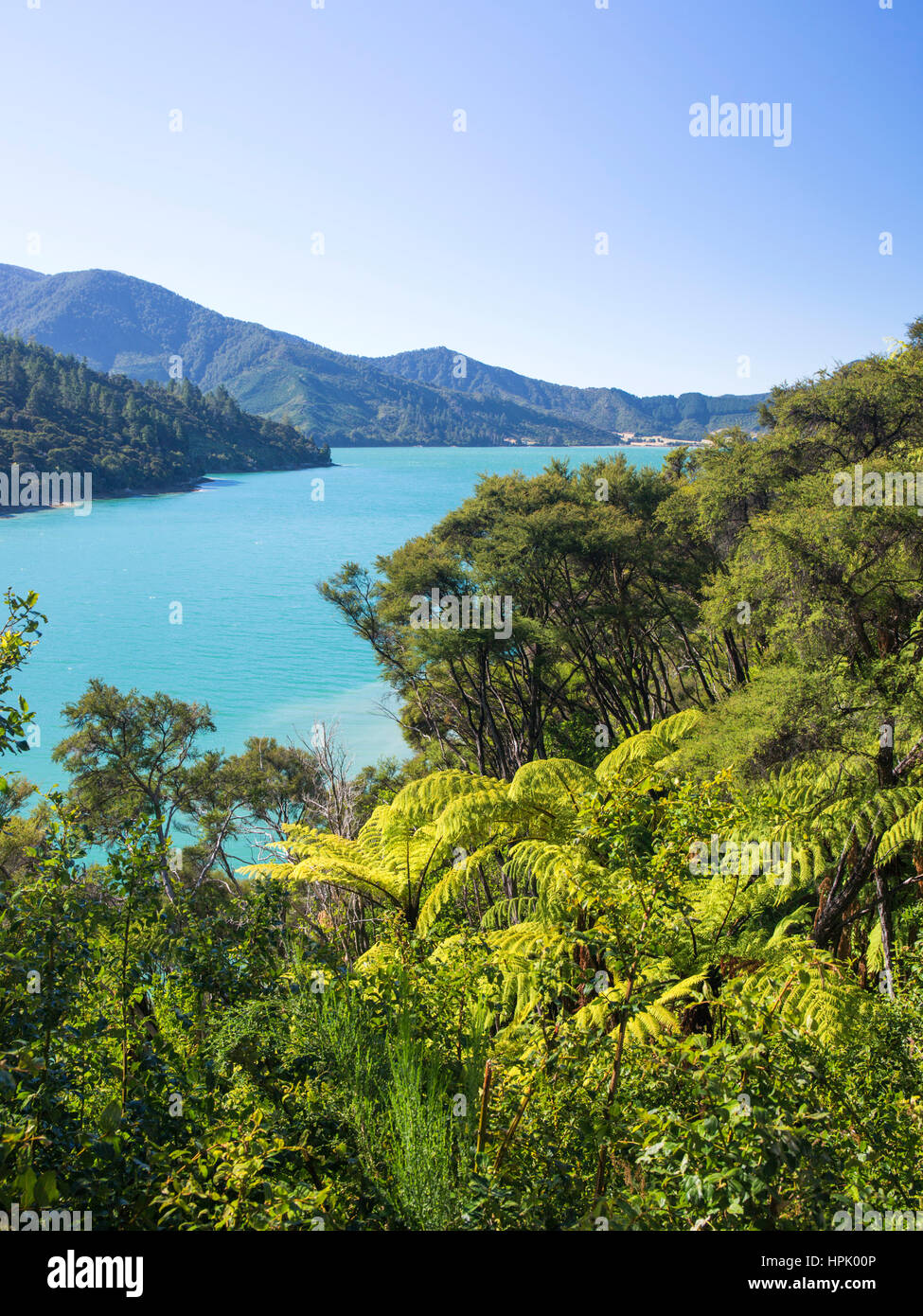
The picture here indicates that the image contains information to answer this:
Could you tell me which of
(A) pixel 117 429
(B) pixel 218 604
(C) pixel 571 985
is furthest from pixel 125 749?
(A) pixel 117 429

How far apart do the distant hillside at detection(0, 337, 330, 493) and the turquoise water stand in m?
4.63

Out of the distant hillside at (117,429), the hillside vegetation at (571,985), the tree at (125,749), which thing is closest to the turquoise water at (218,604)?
the tree at (125,749)

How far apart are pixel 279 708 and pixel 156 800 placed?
18.3 m

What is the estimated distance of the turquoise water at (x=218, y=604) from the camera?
31.4m

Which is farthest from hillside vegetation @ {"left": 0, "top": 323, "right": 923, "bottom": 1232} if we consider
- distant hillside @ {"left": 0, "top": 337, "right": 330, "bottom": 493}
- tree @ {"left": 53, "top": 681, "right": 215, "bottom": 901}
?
distant hillside @ {"left": 0, "top": 337, "right": 330, "bottom": 493}

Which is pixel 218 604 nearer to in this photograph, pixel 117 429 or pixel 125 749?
pixel 125 749

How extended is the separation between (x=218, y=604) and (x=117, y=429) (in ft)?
158

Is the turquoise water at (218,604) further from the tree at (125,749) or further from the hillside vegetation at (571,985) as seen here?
the hillside vegetation at (571,985)

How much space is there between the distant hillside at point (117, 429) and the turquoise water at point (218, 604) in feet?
15.2

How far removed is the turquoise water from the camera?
103 feet

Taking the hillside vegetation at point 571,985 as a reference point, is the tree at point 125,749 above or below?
below

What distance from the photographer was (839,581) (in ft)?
18.7
